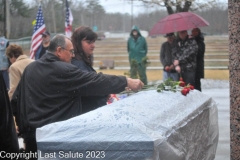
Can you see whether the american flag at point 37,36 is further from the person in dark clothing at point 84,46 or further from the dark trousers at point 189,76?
the person in dark clothing at point 84,46

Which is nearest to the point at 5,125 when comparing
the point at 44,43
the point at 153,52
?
the point at 44,43

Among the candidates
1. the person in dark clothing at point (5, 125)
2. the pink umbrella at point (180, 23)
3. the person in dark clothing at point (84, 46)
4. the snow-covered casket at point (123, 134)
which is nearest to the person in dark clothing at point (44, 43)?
the pink umbrella at point (180, 23)

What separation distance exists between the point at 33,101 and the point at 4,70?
7420mm

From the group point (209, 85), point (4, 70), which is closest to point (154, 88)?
point (4, 70)

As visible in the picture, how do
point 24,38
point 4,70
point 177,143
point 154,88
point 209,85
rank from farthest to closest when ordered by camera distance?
point 24,38
point 209,85
point 4,70
point 154,88
point 177,143

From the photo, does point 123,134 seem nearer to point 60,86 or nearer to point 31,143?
point 60,86

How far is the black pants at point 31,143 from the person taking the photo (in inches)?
181

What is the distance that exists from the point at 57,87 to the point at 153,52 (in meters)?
25.6

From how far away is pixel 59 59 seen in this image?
15.1ft

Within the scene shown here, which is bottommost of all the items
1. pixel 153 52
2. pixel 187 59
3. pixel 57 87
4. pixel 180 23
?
pixel 153 52

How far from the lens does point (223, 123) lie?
9992 millimetres

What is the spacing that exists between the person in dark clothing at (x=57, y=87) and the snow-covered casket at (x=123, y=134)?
25 centimetres

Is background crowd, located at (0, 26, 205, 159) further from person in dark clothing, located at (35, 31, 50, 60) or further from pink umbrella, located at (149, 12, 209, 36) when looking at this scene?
person in dark clothing, located at (35, 31, 50, 60)

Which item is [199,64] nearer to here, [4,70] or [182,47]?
[182,47]
